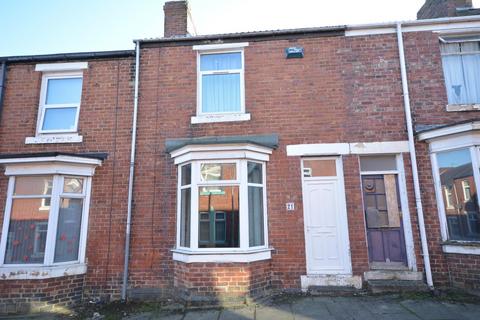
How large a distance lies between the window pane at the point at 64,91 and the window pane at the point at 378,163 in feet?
23.8

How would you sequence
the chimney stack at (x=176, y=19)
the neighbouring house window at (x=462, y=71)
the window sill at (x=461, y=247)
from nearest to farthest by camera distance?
the window sill at (x=461, y=247), the neighbouring house window at (x=462, y=71), the chimney stack at (x=176, y=19)

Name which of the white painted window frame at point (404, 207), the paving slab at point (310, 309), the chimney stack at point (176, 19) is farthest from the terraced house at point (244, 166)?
the chimney stack at point (176, 19)

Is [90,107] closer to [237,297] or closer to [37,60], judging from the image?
[37,60]

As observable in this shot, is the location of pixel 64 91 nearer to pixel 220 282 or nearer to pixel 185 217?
pixel 185 217

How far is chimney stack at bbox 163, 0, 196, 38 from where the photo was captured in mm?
8297

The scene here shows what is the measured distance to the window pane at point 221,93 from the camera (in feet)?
24.0

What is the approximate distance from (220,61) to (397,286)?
651cm

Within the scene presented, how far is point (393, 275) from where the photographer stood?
6078 millimetres

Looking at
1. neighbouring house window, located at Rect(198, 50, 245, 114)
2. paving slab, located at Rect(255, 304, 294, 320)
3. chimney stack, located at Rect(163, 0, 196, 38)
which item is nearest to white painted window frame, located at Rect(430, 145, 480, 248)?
paving slab, located at Rect(255, 304, 294, 320)

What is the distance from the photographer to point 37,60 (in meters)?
7.66

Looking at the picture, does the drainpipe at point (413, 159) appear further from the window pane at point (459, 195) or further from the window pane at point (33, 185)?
the window pane at point (33, 185)

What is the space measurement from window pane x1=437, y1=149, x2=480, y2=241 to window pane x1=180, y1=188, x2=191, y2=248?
5.54 m

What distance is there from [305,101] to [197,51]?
10.0ft

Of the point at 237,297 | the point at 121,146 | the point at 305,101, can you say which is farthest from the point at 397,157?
the point at 121,146
